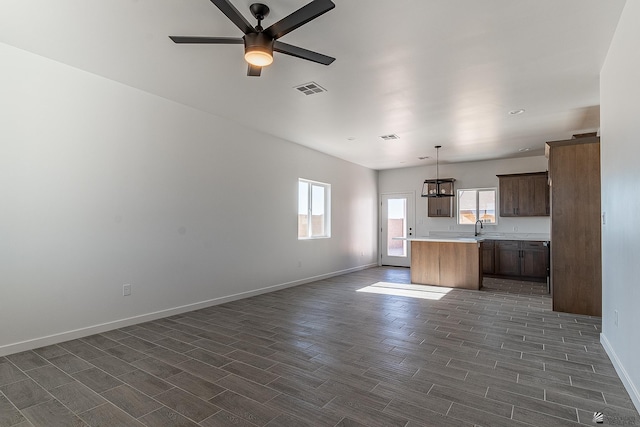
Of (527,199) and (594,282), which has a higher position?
(527,199)

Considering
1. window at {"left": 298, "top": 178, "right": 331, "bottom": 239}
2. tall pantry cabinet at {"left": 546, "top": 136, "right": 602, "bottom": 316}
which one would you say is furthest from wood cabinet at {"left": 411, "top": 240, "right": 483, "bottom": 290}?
window at {"left": 298, "top": 178, "right": 331, "bottom": 239}

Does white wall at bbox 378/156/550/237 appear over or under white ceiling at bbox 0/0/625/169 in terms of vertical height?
under

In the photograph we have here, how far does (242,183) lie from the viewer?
5.54 m

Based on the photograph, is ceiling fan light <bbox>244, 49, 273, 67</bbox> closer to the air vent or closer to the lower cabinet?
the air vent

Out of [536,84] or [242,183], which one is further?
[242,183]

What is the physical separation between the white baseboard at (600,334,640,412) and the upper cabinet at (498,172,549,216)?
15.9ft

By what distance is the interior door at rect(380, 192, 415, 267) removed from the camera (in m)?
9.55

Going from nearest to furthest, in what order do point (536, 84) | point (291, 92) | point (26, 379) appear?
point (26, 379)
point (536, 84)
point (291, 92)

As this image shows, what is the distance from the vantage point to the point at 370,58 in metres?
3.30

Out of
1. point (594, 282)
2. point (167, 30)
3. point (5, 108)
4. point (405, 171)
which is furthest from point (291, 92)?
point (405, 171)

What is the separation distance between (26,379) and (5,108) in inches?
96.8

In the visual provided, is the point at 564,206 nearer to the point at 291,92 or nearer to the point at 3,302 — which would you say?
the point at 291,92

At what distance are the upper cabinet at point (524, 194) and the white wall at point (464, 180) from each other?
36 centimetres

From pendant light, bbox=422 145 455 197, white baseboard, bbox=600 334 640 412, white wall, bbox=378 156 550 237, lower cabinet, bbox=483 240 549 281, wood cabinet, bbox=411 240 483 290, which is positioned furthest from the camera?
pendant light, bbox=422 145 455 197
